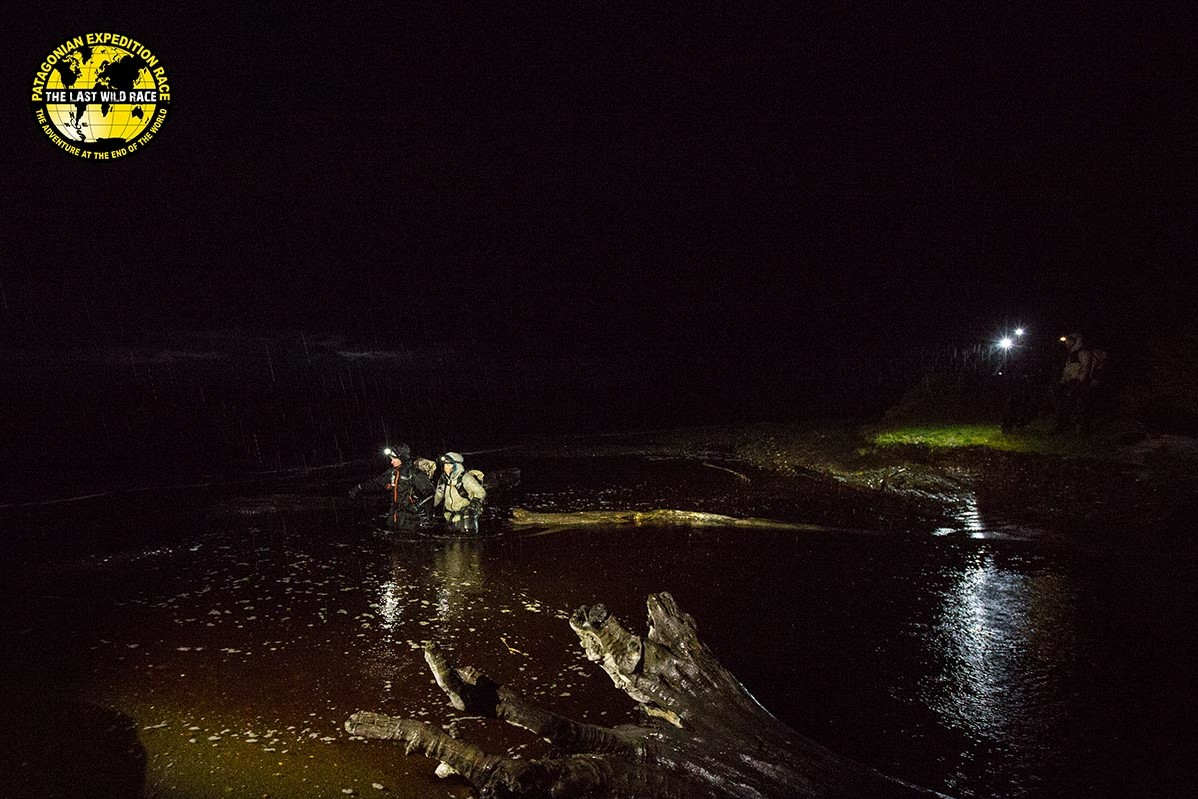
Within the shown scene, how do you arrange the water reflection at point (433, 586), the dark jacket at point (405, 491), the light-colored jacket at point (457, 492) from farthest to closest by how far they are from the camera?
the dark jacket at point (405, 491)
the light-colored jacket at point (457, 492)
the water reflection at point (433, 586)

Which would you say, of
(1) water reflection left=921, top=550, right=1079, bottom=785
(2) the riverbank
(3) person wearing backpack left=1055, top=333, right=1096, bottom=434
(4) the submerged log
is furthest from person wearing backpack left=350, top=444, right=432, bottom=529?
(3) person wearing backpack left=1055, top=333, right=1096, bottom=434

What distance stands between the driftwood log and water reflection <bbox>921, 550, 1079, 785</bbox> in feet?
5.35

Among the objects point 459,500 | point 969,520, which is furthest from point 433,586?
point 969,520

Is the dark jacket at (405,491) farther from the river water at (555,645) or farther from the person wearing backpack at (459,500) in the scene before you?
the river water at (555,645)

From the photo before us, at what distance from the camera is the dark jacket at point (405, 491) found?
43.8 feet

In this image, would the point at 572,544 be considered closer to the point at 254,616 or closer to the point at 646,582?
the point at 646,582

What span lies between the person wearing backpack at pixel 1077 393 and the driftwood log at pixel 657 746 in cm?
1664

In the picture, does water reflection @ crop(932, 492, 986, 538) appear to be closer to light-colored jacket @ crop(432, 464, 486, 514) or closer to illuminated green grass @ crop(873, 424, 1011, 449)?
illuminated green grass @ crop(873, 424, 1011, 449)

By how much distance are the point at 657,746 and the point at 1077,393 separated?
721 inches

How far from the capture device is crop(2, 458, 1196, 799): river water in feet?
17.5

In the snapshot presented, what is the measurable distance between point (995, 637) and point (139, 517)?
17696 millimetres

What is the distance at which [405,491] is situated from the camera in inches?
532

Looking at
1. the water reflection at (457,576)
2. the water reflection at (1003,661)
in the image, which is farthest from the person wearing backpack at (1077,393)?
the water reflection at (457,576)

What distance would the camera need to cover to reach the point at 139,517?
15547 millimetres
